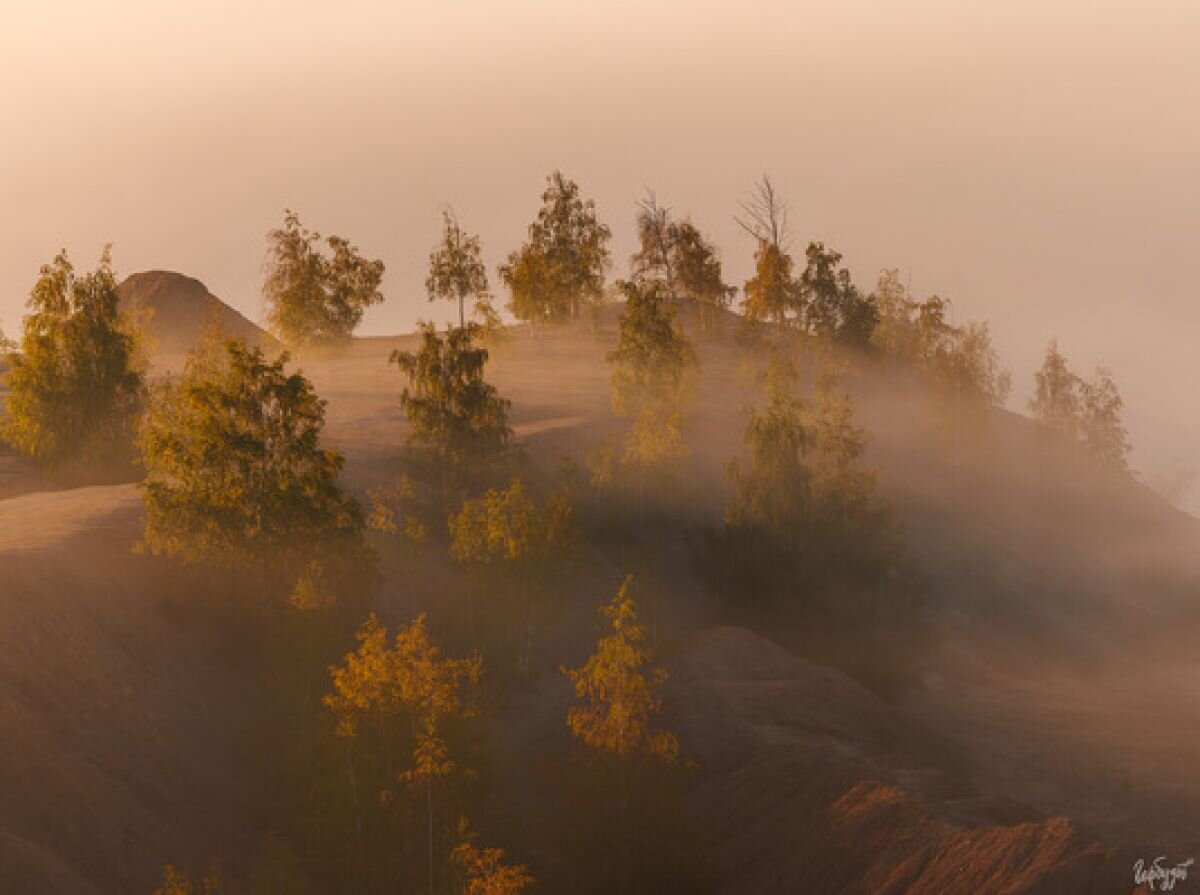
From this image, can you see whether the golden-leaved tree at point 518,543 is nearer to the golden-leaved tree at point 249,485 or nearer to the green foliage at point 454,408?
the green foliage at point 454,408

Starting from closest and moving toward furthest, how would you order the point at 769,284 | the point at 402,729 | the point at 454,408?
1. the point at 402,729
2. the point at 454,408
3. the point at 769,284

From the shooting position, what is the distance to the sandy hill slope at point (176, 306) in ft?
599

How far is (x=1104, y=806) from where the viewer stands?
56500 mm

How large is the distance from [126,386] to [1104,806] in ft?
182

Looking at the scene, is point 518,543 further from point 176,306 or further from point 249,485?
point 176,306

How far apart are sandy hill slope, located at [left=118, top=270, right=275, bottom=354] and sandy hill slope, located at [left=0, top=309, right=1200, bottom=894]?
74.0m

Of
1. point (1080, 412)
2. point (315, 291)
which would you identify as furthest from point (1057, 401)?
point (315, 291)

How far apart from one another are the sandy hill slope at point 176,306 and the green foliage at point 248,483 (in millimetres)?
123927

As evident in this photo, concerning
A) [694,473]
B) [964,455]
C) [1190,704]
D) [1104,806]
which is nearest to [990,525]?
[964,455]

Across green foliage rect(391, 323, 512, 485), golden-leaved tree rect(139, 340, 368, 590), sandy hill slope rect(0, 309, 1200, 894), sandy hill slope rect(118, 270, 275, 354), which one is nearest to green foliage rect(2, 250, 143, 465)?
sandy hill slope rect(0, 309, 1200, 894)

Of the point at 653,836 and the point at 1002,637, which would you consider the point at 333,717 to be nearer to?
the point at 653,836

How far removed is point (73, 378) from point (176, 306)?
114m
